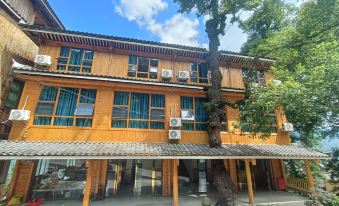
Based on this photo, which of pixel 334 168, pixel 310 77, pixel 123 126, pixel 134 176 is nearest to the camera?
pixel 310 77

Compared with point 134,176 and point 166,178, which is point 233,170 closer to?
point 166,178

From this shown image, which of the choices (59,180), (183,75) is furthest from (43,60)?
(183,75)

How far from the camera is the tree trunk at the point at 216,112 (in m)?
8.87

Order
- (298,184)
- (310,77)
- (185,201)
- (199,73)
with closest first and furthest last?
(310,77)
(185,201)
(298,184)
(199,73)

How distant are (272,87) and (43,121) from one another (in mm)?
12873

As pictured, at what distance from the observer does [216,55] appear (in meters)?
11.9

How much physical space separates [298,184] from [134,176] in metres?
10.7

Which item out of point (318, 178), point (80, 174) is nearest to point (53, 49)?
point (80, 174)

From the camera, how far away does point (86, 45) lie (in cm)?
1215

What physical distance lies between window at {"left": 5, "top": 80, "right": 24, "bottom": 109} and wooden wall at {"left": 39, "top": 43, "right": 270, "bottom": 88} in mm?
2885

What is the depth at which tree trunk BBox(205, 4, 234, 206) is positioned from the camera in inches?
349

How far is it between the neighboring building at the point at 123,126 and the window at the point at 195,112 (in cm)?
7

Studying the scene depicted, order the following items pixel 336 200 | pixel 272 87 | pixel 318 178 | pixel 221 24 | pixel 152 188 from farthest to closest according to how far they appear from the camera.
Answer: pixel 318 178 < pixel 221 24 < pixel 152 188 < pixel 272 87 < pixel 336 200

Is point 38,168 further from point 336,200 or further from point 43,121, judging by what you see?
point 336,200
